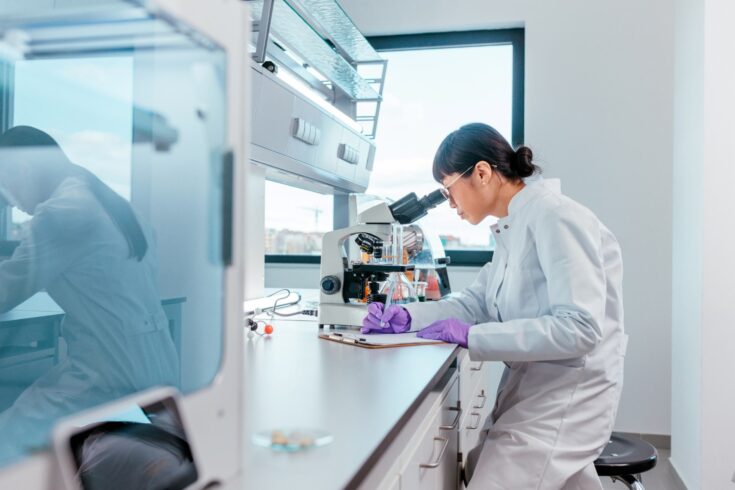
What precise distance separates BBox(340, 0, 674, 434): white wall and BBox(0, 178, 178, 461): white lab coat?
8.21 ft

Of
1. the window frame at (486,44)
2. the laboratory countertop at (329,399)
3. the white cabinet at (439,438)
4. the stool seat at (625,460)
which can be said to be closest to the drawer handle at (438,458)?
the white cabinet at (439,438)

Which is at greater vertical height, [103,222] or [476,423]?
[103,222]

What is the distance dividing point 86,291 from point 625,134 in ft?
9.68

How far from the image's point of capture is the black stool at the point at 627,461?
170 centimetres

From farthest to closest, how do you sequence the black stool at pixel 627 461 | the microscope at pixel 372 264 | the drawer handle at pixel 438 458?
the microscope at pixel 372 264
the black stool at pixel 627 461
the drawer handle at pixel 438 458

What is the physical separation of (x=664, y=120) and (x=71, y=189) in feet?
10.0

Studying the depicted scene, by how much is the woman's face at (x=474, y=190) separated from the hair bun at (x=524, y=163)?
0.07 meters

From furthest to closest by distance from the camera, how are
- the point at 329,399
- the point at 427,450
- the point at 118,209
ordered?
the point at 118,209, the point at 427,450, the point at 329,399

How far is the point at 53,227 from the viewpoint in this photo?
1566mm

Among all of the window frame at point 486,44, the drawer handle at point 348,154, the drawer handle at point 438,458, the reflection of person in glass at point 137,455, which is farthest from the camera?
the window frame at point 486,44

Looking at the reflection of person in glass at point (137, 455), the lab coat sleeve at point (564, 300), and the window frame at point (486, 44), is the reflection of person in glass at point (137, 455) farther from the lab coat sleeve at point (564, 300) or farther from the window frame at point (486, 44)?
the window frame at point (486, 44)

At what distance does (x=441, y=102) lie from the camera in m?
3.93

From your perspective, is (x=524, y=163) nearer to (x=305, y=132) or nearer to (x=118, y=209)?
(x=305, y=132)

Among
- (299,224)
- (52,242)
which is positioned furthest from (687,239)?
(52,242)
